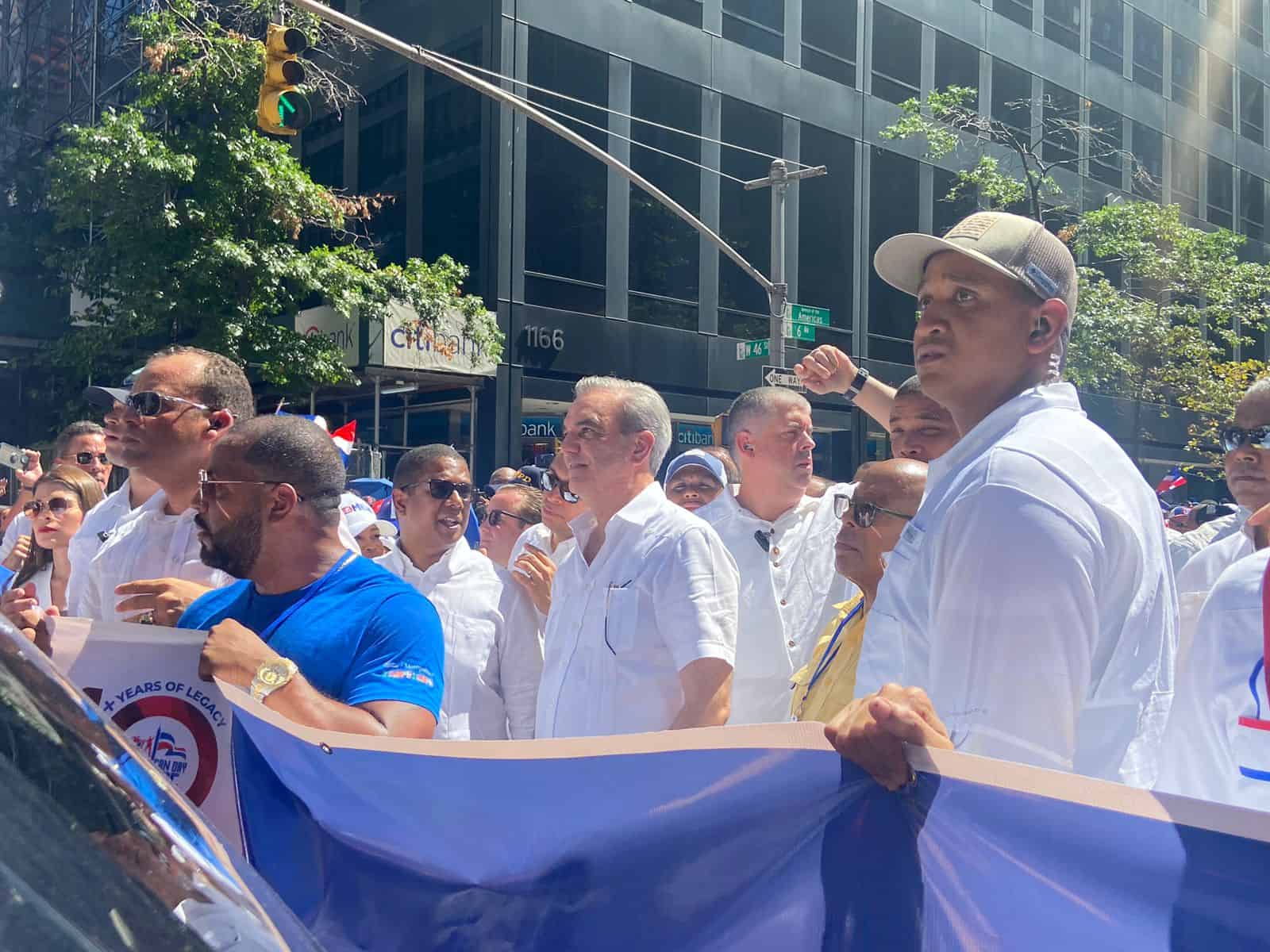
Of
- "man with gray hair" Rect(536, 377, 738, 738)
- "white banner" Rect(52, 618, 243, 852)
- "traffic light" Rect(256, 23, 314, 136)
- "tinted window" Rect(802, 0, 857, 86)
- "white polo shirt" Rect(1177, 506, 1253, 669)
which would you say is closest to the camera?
"white banner" Rect(52, 618, 243, 852)

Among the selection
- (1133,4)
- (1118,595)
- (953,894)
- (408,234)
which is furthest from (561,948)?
(1133,4)

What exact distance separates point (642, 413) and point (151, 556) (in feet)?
5.31

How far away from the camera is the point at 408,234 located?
22.1 m

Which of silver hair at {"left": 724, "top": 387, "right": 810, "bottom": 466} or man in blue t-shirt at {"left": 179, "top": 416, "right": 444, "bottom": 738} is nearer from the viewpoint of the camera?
man in blue t-shirt at {"left": 179, "top": 416, "right": 444, "bottom": 738}

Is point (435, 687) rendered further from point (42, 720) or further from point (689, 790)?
point (42, 720)

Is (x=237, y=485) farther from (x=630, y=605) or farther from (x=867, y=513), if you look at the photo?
(x=867, y=513)

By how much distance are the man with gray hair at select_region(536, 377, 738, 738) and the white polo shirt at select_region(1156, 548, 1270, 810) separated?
1.48m

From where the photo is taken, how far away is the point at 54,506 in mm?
5734

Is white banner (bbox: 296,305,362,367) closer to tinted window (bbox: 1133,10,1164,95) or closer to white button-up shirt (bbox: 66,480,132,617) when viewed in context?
white button-up shirt (bbox: 66,480,132,617)

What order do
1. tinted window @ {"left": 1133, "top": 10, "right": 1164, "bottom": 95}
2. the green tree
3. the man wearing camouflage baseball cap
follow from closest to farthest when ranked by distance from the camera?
the man wearing camouflage baseball cap
the green tree
tinted window @ {"left": 1133, "top": 10, "right": 1164, "bottom": 95}

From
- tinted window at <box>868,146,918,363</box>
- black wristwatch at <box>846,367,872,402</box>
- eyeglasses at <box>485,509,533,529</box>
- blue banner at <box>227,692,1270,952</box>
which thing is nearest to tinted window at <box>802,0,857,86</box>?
tinted window at <box>868,146,918,363</box>

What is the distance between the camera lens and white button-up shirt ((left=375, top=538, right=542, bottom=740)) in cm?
457

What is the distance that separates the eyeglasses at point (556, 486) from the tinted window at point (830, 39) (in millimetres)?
21795

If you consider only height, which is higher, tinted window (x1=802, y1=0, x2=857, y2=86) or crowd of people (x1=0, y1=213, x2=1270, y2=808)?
tinted window (x1=802, y1=0, x2=857, y2=86)
